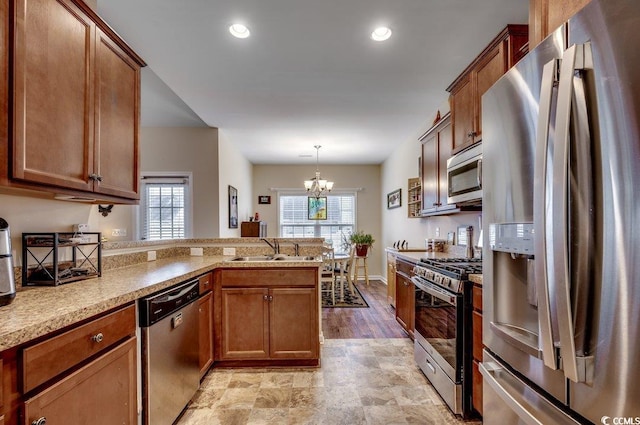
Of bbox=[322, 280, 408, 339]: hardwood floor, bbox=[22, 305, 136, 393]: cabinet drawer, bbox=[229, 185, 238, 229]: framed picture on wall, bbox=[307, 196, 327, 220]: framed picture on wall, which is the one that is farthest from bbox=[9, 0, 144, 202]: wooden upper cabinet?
bbox=[307, 196, 327, 220]: framed picture on wall

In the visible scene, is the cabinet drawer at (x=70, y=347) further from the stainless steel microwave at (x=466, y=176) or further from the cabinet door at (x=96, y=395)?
the stainless steel microwave at (x=466, y=176)

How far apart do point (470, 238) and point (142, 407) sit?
112 inches

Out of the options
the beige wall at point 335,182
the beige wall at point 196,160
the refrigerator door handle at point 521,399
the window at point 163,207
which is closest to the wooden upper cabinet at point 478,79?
the refrigerator door handle at point 521,399

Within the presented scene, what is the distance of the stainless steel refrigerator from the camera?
68 cm

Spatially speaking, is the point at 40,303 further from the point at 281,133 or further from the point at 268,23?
the point at 281,133

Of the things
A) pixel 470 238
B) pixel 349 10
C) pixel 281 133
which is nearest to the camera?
pixel 349 10

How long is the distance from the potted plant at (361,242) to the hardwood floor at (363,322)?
155cm

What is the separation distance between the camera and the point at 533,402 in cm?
95

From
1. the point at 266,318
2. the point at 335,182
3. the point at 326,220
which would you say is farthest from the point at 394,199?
the point at 266,318

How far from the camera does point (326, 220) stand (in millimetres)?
7285

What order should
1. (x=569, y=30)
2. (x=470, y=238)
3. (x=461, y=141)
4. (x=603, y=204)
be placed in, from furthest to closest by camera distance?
(x=470, y=238), (x=461, y=141), (x=569, y=30), (x=603, y=204)

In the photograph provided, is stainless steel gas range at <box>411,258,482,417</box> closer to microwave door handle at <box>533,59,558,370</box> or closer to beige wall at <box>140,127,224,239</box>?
microwave door handle at <box>533,59,558,370</box>

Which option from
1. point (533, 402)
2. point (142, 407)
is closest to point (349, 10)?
point (533, 402)

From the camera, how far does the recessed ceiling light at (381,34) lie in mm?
2221
